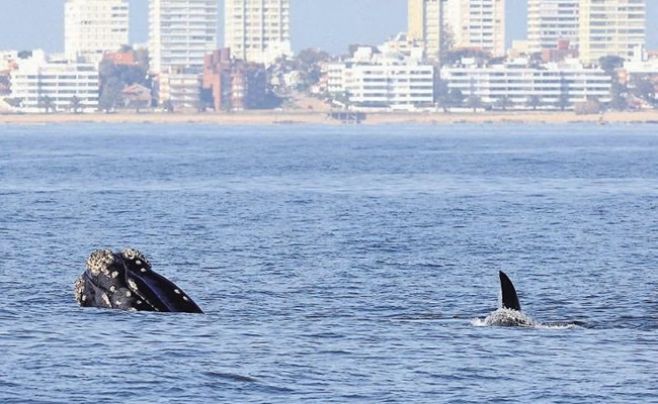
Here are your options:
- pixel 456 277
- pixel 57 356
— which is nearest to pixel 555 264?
pixel 456 277

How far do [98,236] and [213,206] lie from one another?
26.1 meters

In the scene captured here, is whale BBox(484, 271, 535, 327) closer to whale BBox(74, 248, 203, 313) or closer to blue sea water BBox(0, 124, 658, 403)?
blue sea water BBox(0, 124, 658, 403)

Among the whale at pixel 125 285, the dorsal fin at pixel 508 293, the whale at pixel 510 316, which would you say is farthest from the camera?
the whale at pixel 510 316

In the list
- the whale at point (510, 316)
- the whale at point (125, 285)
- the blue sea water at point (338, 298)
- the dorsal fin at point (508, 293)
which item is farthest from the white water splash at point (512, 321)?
the whale at point (125, 285)

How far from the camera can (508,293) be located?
125ft

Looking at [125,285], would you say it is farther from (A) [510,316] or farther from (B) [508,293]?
(A) [510,316]

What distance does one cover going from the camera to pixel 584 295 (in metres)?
48.2

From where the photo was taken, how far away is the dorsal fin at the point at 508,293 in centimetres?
3688

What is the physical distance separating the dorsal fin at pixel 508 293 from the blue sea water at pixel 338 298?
66 centimetres

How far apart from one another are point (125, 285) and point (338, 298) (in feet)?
38.5

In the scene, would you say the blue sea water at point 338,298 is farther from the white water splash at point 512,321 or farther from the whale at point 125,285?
the whale at point 125,285

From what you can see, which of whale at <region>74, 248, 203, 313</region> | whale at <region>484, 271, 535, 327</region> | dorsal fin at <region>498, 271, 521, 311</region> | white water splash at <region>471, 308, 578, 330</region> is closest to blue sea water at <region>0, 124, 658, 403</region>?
white water splash at <region>471, 308, 578, 330</region>

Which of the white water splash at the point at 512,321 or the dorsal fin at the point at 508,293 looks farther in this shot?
the white water splash at the point at 512,321

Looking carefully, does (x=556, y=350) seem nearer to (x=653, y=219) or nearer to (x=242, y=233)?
(x=242, y=233)
